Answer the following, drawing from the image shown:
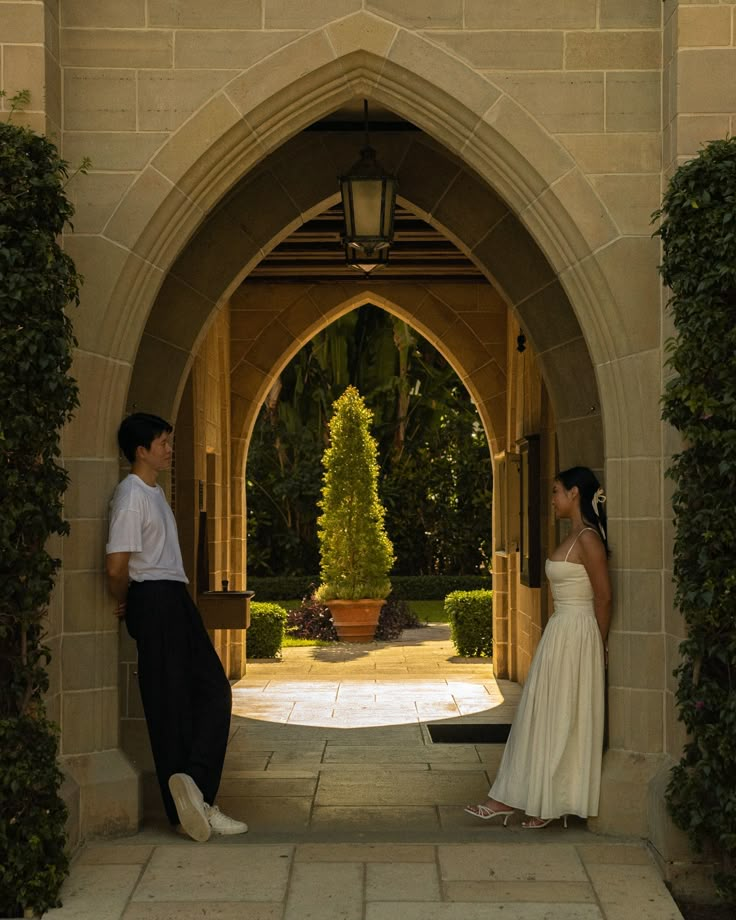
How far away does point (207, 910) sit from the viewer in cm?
413

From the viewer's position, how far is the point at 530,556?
8977 millimetres

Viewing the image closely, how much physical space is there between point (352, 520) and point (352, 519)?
1 cm

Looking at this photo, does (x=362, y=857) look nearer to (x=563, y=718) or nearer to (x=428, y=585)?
(x=563, y=718)

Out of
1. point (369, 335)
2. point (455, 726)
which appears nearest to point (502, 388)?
point (455, 726)

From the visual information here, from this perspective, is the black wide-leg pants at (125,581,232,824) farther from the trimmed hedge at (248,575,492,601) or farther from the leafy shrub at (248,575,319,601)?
the leafy shrub at (248,575,319,601)

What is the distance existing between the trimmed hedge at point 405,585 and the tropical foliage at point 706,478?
13940 mm

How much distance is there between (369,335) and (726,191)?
1486 cm

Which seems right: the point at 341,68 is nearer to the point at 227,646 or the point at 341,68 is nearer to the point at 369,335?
the point at 227,646

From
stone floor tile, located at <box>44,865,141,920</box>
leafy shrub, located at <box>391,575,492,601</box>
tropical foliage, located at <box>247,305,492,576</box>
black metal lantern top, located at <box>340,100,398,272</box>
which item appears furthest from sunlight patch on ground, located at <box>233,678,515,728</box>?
tropical foliage, located at <box>247,305,492,576</box>

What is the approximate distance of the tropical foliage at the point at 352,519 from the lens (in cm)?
1506

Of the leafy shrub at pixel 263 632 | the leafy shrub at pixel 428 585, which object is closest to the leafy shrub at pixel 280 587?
the leafy shrub at pixel 428 585

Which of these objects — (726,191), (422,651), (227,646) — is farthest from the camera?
(422,651)

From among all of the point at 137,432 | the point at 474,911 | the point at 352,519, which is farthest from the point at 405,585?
the point at 474,911

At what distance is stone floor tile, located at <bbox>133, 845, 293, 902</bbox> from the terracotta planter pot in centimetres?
1017
